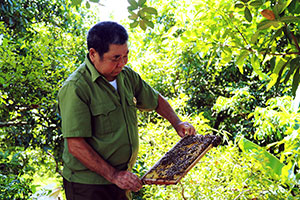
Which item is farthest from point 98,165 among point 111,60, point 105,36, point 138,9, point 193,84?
point 193,84

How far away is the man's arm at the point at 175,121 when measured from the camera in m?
2.30

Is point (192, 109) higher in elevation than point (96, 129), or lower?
lower

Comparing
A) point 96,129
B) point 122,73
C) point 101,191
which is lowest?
point 101,191

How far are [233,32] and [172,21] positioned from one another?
4.96m

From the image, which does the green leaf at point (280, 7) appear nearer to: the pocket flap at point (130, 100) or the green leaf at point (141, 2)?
the green leaf at point (141, 2)

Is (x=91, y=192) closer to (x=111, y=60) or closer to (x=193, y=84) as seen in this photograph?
(x=111, y=60)

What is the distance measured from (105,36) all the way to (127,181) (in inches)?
28.6

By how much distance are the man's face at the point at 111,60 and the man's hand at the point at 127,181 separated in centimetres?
54

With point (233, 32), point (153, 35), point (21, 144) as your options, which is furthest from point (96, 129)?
point (153, 35)

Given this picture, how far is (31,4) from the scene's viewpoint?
16.7 feet

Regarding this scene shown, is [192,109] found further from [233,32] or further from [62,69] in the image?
[233,32]

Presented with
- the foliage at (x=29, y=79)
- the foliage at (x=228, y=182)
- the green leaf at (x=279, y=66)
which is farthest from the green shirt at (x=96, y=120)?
the foliage at (x=29, y=79)

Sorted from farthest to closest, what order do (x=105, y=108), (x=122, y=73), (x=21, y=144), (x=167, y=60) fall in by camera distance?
(x=167, y=60) < (x=21, y=144) < (x=122, y=73) < (x=105, y=108)

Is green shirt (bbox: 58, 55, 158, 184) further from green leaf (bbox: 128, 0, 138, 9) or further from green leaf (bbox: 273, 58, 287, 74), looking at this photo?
green leaf (bbox: 273, 58, 287, 74)
